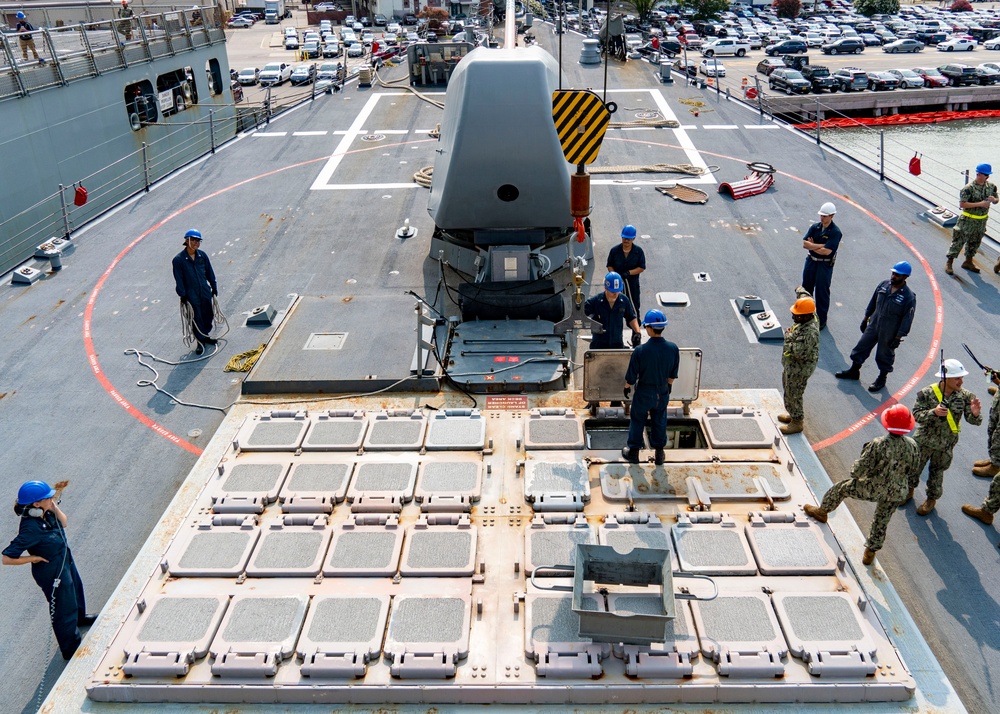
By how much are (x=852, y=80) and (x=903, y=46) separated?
64.6 ft

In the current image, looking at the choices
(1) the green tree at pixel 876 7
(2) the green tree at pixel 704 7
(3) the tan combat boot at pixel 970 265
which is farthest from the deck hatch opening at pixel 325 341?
(1) the green tree at pixel 876 7

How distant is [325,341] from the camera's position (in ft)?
28.2

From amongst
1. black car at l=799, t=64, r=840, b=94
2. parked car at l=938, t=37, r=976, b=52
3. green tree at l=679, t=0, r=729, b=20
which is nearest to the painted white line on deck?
black car at l=799, t=64, r=840, b=94

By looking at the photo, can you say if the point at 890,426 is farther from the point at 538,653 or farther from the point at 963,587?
the point at 538,653

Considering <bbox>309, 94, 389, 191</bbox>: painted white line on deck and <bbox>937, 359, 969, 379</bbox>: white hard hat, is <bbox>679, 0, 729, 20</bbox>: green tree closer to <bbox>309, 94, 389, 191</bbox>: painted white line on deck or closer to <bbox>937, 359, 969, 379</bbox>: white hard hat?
<bbox>309, 94, 389, 191</bbox>: painted white line on deck

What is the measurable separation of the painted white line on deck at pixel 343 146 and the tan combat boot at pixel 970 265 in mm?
10773

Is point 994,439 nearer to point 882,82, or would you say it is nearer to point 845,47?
point 882,82

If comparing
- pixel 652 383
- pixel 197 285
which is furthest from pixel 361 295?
pixel 652 383

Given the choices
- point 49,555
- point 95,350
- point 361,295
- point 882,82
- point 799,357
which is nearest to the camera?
point 49,555

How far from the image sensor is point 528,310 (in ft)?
29.8

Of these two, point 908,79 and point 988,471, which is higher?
point 988,471

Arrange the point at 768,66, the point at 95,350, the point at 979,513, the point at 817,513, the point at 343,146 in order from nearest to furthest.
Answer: the point at 817,513
the point at 979,513
the point at 95,350
the point at 343,146
the point at 768,66

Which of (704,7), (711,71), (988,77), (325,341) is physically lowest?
(988,77)

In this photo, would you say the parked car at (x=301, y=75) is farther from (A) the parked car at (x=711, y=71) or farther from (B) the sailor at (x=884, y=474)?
(B) the sailor at (x=884, y=474)
